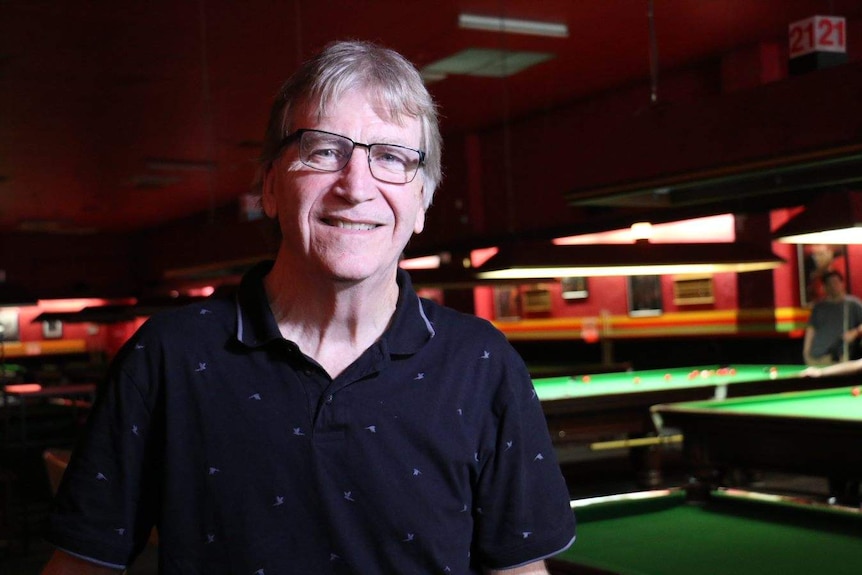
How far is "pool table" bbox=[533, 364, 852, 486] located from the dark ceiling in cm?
220

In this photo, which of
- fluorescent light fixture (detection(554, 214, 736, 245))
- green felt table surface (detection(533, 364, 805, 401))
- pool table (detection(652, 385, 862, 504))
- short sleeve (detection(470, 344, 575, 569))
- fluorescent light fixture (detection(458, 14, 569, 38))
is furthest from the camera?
fluorescent light fixture (detection(554, 214, 736, 245))

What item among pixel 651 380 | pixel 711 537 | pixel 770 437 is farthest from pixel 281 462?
pixel 651 380

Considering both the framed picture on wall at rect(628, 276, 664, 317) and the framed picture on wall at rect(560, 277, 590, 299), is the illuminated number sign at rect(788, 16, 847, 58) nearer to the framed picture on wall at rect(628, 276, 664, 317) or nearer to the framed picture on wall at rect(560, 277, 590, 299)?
the framed picture on wall at rect(628, 276, 664, 317)

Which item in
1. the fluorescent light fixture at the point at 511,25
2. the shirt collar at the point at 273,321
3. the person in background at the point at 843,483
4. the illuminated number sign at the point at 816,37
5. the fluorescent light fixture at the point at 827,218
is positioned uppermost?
the fluorescent light fixture at the point at 511,25

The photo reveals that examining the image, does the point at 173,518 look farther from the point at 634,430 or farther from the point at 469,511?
the point at 634,430

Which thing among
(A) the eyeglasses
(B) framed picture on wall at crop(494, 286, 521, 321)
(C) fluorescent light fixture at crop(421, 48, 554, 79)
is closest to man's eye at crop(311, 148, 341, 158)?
(A) the eyeglasses

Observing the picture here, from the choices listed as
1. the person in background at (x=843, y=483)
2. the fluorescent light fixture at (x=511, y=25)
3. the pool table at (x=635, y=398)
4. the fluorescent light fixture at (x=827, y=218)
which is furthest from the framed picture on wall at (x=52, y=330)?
the fluorescent light fixture at (x=827, y=218)

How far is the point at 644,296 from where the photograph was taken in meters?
10.6

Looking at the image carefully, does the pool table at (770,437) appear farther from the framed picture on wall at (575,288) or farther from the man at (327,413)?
the framed picture on wall at (575,288)

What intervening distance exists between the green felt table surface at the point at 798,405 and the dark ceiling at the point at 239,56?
1.71 m

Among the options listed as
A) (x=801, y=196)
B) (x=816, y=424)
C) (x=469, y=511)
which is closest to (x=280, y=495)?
(x=469, y=511)

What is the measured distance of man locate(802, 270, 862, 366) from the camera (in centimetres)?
759

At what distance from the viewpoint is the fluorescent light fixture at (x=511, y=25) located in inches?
252

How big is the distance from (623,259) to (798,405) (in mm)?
1369
